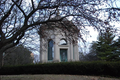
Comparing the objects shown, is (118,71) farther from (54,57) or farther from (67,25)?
(54,57)

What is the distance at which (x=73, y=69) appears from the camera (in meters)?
10.9

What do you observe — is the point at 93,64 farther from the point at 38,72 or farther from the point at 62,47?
the point at 62,47

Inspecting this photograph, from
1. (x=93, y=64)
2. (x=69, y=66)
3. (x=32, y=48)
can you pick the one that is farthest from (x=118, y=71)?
(x=32, y=48)

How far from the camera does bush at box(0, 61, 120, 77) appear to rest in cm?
956

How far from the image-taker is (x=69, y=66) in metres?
11.1

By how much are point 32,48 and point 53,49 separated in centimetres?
605

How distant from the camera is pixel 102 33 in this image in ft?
21.0

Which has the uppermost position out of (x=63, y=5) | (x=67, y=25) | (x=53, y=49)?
(x=63, y=5)

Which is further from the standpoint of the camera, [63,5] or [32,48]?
[32,48]

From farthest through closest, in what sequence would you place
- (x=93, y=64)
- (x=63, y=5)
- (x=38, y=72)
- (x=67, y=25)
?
(x=38, y=72)
(x=93, y=64)
(x=67, y=25)
(x=63, y=5)

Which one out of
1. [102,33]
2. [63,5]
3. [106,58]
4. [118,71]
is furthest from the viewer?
[106,58]

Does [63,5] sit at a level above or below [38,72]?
above

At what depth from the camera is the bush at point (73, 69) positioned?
31.4ft

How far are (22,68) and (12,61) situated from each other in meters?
17.1
